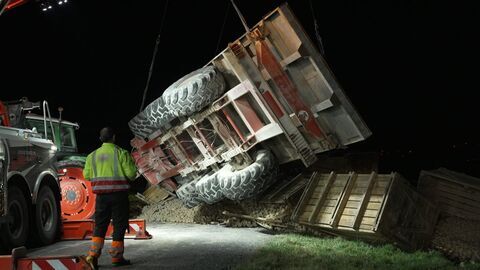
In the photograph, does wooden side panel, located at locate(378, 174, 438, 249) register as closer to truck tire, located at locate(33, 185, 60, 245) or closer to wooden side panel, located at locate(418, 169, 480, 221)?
wooden side panel, located at locate(418, 169, 480, 221)

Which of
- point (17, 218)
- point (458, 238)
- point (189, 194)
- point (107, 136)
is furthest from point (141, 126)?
point (458, 238)

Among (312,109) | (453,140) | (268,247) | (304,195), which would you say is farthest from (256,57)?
(453,140)

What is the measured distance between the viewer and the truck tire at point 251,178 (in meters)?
7.93

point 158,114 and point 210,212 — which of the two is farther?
point 210,212

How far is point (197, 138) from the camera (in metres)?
8.93

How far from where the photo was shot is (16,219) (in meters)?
6.34

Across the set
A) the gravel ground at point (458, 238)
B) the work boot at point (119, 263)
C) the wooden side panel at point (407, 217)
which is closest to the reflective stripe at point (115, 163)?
the work boot at point (119, 263)

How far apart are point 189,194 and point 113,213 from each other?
359 cm

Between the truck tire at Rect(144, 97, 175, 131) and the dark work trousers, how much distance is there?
11.5ft

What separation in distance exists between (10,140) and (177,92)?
3.02 meters

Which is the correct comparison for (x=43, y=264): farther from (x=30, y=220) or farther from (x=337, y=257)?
(x=337, y=257)

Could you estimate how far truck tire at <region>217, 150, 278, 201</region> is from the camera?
7930 mm

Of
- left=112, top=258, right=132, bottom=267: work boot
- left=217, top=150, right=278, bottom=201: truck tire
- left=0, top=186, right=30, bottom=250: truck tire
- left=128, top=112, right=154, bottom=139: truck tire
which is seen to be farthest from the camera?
left=128, top=112, right=154, bottom=139: truck tire

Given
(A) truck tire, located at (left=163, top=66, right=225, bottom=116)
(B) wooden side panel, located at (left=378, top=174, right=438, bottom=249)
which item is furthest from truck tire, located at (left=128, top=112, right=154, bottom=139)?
(B) wooden side panel, located at (left=378, top=174, right=438, bottom=249)
